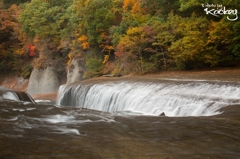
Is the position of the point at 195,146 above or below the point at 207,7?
below

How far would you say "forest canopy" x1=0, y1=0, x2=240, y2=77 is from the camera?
20.5 meters

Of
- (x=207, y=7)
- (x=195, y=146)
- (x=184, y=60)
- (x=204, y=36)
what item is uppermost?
(x=207, y=7)

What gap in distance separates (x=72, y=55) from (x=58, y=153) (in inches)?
1147

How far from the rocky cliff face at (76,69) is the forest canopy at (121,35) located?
81 centimetres

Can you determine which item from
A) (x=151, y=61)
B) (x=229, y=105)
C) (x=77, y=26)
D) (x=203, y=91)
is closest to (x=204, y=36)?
(x=151, y=61)

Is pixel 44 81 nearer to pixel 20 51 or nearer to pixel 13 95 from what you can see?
pixel 20 51

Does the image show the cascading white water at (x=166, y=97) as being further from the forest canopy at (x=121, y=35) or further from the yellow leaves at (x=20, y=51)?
the yellow leaves at (x=20, y=51)

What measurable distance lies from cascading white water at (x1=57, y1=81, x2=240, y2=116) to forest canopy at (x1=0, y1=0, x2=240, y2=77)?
7.08 m

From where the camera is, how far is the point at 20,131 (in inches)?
233

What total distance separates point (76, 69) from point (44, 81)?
577 centimetres

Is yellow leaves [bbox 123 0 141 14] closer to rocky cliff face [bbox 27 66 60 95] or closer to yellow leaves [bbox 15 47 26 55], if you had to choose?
rocky cliff face [bbox 27 66 60 95]

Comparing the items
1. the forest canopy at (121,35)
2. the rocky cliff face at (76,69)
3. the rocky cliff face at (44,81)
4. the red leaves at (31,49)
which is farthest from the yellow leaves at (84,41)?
the red leaves at (31,49)

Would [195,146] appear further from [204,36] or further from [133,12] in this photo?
[133,12]

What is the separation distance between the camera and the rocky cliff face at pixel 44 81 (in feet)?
116
